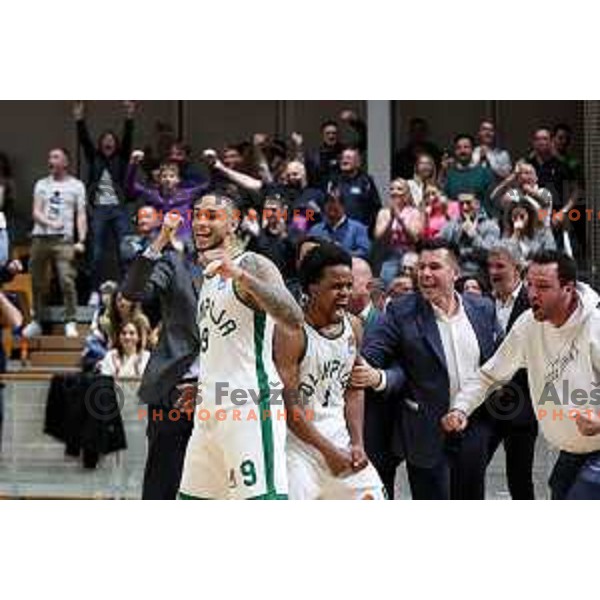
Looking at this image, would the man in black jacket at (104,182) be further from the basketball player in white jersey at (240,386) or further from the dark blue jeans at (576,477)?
the dark blue jeans at (576,477)

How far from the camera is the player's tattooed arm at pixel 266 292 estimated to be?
6242 millimetres

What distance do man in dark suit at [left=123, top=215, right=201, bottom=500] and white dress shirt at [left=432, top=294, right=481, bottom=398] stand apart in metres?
1.20

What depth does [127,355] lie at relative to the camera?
7.91 metres

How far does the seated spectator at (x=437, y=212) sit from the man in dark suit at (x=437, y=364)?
0.80 meters

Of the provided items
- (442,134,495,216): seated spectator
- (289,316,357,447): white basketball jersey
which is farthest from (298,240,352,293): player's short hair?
(442,134,495,216): seated spectator

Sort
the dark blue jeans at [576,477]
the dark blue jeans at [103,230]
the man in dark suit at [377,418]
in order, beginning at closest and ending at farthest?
1. the dark blue jeans at [576,477]
2. the man in dark suit at [377,418]
3. the dark blue jeans at [103,230]

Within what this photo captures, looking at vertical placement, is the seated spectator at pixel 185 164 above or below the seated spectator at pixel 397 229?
above

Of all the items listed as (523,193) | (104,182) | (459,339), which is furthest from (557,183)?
(104,182)

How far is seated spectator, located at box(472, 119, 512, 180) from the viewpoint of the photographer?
894 centimetres

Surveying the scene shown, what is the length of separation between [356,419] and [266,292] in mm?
930

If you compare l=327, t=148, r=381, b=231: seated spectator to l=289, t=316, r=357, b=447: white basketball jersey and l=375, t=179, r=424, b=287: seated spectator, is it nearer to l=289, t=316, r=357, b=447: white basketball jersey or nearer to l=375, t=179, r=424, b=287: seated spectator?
l=375, t=179, r=424, b=287: seated spectator

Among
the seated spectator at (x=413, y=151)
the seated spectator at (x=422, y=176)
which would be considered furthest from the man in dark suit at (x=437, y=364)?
the seated spectator at (x=413, y=151)
